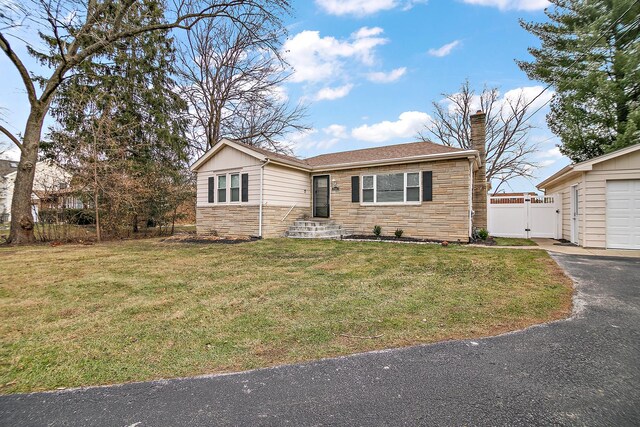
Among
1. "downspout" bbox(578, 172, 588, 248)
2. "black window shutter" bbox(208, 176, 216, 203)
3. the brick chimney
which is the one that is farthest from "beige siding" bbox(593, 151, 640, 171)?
"black window shutter" bbox(208, 176, 216, 203)

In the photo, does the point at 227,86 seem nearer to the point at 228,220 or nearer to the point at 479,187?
the point at 228,220

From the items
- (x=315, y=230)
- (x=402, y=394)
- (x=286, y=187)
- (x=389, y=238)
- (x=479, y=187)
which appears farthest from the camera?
(x=286, y=187)

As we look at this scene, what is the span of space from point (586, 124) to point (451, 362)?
54.3 ft

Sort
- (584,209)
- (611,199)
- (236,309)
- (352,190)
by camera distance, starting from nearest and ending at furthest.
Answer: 1. (236,309)
2. (611,199)
3. (584,209)
4. (352,190)

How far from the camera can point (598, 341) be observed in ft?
9.62

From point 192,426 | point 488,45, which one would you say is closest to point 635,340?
point 192,426

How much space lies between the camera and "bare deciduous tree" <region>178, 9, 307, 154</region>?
18556 mm

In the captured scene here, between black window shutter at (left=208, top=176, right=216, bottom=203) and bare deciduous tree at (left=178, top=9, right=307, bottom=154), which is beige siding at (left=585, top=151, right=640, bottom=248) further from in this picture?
bare deciduous tree at (left=178, top=9, right=307, bottom=154)

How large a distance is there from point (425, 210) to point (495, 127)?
18019 mm

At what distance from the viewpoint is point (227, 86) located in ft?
62.8

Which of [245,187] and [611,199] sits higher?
[245,187]

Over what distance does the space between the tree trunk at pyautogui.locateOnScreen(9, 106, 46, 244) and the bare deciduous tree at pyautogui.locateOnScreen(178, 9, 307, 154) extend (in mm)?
8384

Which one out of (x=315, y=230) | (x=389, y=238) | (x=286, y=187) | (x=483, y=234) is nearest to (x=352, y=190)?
(x=315, y=230)

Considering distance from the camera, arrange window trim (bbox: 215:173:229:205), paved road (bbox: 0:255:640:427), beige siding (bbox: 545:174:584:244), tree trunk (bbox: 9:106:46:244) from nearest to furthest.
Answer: paved road (bbox: 0:255:640:427) < beige siding (bbox: 545:174:584:244) < tree trunk (bbox: 9:106:46:244) < window trim (bbox: 215:173:229:205)
